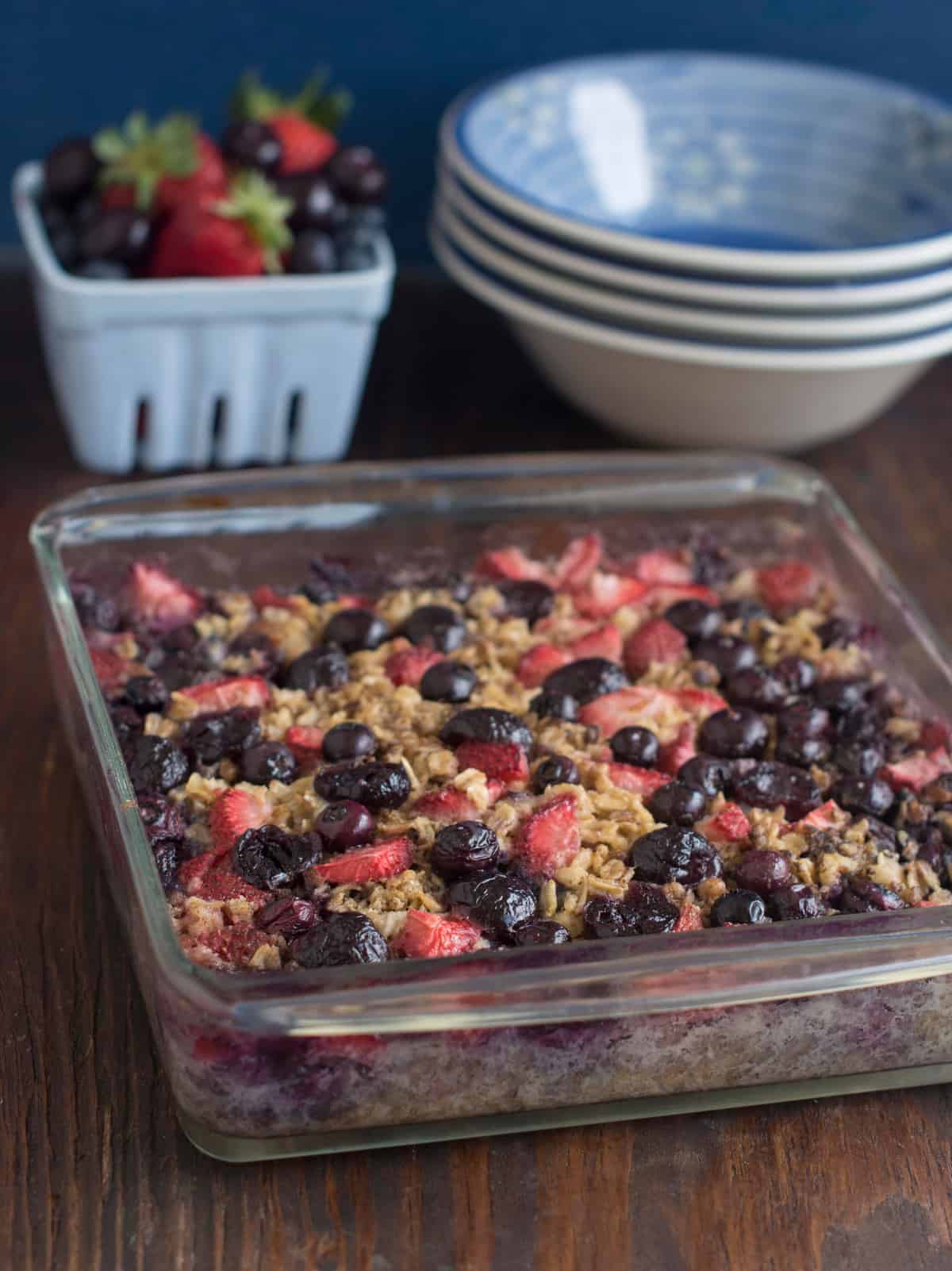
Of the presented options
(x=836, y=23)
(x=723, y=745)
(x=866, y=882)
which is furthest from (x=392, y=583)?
(x=836, y=23)

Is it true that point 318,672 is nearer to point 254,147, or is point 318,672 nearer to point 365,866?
point 365,866

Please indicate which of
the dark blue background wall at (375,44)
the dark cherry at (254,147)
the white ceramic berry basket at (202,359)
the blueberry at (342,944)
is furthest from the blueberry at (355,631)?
the dark blue background wall at (375,44)

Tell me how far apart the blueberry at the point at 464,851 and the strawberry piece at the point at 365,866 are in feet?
0.08

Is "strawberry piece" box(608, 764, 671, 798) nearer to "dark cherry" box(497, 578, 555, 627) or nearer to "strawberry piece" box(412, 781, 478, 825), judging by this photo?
"strawberry piece" box(412, 781, 478, 825)

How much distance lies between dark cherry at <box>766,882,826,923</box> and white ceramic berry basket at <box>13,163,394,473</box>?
0.79 metres

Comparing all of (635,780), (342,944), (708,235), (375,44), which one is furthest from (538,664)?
(375,44)

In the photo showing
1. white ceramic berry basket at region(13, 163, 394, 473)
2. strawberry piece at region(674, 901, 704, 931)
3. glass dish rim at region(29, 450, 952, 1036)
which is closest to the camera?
glass dish rim at region(29, 450, 952, 1036)

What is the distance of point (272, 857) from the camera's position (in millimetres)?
1036

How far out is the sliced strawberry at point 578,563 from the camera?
138 cm

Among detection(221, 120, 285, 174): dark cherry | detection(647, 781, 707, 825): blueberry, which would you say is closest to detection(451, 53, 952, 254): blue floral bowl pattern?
detection(221, 120, 285, 174): dark cherry

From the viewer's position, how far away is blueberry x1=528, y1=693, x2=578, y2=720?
47.3 inches

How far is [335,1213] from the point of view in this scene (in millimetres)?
951

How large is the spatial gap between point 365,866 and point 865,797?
13.8 inches

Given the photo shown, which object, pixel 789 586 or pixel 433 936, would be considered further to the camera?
pixel 789 586
